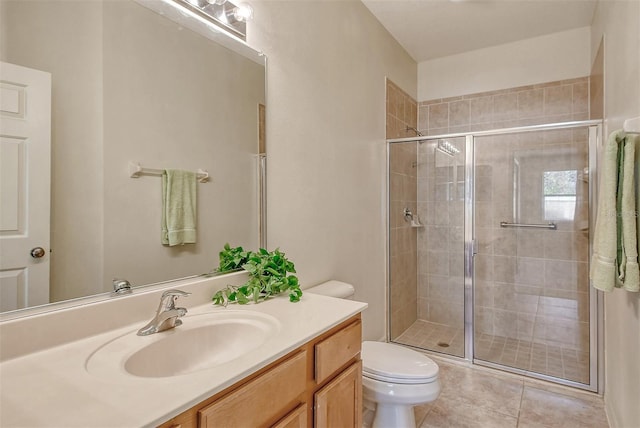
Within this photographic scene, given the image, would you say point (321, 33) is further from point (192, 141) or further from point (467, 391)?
point (467, 391)

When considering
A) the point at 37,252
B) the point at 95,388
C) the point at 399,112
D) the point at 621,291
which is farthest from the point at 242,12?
the point at 621,291

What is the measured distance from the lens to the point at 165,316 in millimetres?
1089

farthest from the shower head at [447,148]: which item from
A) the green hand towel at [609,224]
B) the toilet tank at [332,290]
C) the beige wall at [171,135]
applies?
the beige wall at [171,135]

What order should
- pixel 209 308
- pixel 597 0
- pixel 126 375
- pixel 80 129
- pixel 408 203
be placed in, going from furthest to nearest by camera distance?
pixel 408 203, pixel 597 0, pixel 209 308, pixel 80 129, pixel 126 375

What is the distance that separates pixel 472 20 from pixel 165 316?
9.80 ft

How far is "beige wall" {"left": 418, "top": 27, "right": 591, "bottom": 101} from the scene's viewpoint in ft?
9.49

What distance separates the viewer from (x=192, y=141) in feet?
4.51

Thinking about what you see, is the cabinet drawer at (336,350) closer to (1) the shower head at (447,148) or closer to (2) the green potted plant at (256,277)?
(2) the green potted plant at (256,277)

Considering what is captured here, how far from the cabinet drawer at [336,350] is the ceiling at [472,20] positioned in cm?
230

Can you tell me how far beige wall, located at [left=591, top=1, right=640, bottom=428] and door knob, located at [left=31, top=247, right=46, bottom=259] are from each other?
6.75 feet

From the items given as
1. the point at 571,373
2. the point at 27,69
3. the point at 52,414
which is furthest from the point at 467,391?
the point at 27,69

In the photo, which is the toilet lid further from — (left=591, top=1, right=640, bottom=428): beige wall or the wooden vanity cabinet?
(left=591, top=1, right=640, bottom=428): beige wall

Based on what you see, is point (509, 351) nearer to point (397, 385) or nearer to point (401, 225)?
point (401, 225)

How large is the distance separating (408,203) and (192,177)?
2058mm
